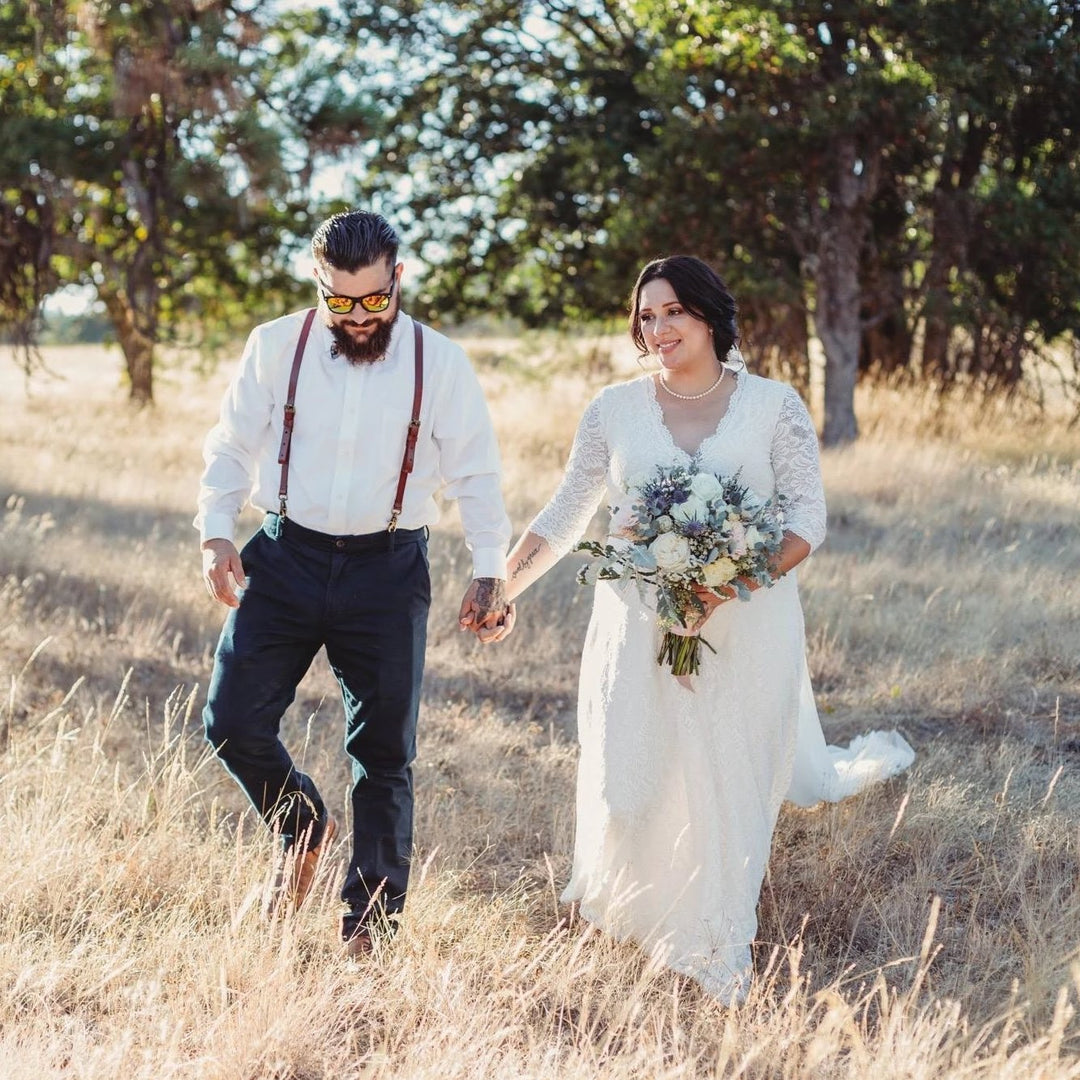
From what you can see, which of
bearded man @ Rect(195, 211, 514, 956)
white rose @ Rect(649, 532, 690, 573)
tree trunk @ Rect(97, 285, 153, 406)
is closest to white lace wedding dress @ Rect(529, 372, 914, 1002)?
white rose @ Rect(649, 532, 690, 573)

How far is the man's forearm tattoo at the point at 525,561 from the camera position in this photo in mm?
4051

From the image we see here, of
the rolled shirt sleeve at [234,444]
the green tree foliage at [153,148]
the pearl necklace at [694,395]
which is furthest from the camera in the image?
the green tree foliage at [153,148]

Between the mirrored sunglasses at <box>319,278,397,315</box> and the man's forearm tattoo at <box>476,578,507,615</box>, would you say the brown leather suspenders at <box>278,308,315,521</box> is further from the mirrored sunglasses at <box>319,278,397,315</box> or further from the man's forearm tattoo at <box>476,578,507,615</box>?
the man's forearm tattoo at <box>476,578,507,615</box>

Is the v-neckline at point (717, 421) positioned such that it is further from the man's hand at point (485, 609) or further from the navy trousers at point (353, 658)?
the navy trousers at point (353, 658)

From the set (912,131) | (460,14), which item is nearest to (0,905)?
(912,131)

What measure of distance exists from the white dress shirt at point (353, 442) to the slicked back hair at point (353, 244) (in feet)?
0.80

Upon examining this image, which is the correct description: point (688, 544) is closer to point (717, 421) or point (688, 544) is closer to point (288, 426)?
point (717, 421)

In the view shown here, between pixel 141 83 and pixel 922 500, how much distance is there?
378 inches

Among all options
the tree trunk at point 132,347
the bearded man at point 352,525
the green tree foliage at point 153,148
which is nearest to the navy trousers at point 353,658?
the bearded man at point 352,525

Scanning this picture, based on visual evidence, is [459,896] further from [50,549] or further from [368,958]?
[50,549]

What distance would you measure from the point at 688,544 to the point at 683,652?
40cm

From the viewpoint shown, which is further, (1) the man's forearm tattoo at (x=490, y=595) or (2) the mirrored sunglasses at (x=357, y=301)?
(1) the man's forearm tattoo at (x=490, y=595)

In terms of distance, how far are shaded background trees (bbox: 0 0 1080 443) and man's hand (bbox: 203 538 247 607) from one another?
9563 mm

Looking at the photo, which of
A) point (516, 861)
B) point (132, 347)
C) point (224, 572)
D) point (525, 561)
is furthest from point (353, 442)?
point (132, 347)
